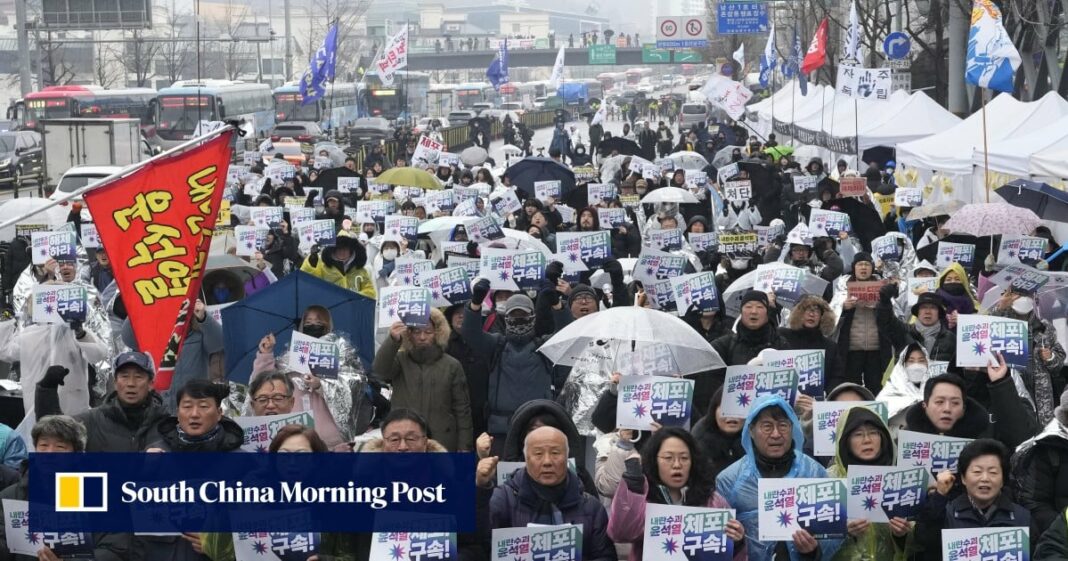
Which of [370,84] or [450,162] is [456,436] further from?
[370,84]

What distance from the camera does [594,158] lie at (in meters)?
45.3

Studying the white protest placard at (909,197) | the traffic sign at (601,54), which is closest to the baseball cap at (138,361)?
the white protest placard at (909,197)

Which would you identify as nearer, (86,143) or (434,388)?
(434,388)

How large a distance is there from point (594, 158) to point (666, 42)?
5126cm

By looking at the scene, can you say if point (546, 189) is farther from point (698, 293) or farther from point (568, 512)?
point (568, 512)

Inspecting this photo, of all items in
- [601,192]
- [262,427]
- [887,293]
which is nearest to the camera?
[262,427]

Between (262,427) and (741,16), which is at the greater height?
(741,16)

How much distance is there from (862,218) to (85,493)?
12.9m

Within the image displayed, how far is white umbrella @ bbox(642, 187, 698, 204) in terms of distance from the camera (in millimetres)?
19688

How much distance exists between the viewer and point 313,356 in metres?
9.08

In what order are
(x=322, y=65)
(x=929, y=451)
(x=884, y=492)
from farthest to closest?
(x=322, y=65)
(x=929, y=451)
(x=884, y=492)

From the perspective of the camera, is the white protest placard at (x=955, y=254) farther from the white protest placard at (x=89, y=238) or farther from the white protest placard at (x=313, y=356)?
the white protest placard at (x=89, y=238)

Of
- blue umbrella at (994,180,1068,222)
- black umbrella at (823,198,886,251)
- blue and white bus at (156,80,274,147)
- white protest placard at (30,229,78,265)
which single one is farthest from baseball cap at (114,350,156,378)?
blue and white bus at (156,80,274,147)

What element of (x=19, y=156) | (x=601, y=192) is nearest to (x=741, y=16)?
(x=19, y=156)
